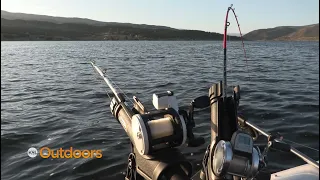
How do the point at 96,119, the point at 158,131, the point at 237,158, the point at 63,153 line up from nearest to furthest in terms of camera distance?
1. the point at 237,158
2. the point at 158,131
3. the point at 63,153
4. the point at 96,119

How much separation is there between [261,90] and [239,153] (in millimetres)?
13492

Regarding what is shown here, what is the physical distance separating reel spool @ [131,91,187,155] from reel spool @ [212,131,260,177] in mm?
647

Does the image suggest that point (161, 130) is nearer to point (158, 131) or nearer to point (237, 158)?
point (158, 131)

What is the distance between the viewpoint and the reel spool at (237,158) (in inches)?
108

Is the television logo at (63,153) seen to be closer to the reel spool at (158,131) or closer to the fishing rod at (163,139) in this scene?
the fishing rod at (163,139)

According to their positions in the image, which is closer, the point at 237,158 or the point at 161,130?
the point at 237,158

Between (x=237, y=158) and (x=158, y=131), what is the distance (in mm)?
922

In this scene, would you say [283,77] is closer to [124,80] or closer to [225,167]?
[124,80]

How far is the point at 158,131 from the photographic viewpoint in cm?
338

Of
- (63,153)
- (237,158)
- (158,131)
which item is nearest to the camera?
(237,158)

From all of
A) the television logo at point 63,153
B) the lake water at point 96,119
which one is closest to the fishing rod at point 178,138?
the lake water at point 96,119

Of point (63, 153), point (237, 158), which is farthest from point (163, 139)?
point (63, 153)

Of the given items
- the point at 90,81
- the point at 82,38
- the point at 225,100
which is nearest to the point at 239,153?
the point at 225,100

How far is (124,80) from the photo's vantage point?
1981cm
